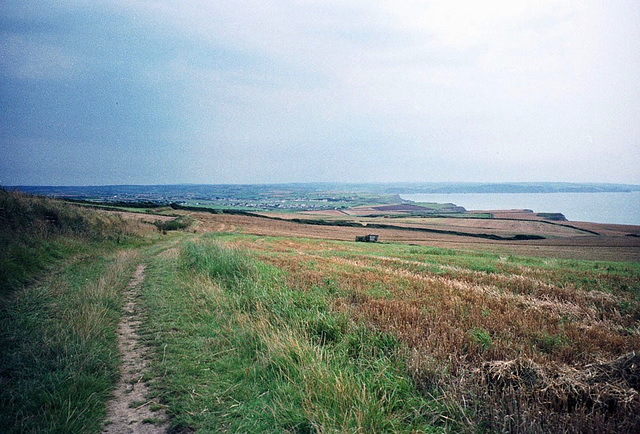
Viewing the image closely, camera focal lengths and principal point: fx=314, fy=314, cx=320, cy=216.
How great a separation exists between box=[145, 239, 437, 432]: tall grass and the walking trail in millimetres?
237

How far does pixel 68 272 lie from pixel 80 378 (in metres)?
8.99

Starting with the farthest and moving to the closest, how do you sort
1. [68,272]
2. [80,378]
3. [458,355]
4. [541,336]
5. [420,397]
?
[68,272] < [541,336] < [458,355] < [80,378] < [420,397]

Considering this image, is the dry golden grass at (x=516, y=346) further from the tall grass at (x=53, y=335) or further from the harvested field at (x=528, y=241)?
the harvested field at (x=528, y=241)

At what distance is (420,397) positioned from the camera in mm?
4184

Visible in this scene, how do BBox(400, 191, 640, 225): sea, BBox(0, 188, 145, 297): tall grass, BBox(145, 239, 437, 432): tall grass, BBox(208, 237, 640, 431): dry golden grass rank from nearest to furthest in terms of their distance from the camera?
BBox(208, 237, 640, 431): dry golden grass
BBox(145, 239, 437, 432): tall grass
BBox(0, 188, 145, 297): tall grass
BBox(400, 191, 640, 225): sea

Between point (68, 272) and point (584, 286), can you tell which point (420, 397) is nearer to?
point (584, 286)

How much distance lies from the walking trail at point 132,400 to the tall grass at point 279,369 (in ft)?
0.78

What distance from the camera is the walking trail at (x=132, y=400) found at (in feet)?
12.8

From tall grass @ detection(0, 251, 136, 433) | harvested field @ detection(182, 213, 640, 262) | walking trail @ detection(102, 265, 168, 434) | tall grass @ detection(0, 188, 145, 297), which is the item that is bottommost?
harvested field @ detection(182, 213, 640, 262)

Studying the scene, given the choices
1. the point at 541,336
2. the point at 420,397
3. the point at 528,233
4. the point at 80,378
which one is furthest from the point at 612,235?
the point at 80,378

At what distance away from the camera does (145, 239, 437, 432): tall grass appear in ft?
13.0

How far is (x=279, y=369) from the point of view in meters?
5.00

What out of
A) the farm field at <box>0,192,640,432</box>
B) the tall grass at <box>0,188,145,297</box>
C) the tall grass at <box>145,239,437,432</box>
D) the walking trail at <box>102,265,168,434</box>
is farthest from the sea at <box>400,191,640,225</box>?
the tall grass at <box>0,188,145,297</box>

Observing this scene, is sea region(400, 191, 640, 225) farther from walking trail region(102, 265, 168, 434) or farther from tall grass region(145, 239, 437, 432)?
walking trail region(102, 265, 168, 434)
